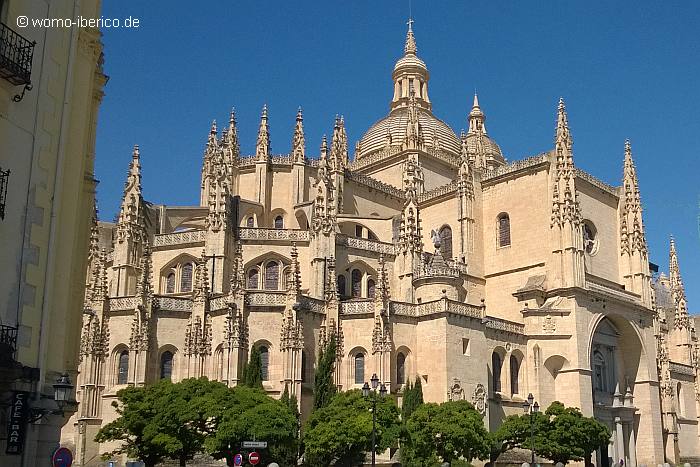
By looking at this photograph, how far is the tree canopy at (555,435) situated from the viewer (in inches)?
1655

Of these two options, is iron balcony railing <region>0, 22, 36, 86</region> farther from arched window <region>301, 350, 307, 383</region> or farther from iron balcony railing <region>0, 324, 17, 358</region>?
arched window <region>301, 350, 307, 383</region>

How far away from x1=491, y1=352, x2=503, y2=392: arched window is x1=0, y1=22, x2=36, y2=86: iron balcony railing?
3698cm

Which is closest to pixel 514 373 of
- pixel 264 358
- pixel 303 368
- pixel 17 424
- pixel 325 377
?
pixel 325 377

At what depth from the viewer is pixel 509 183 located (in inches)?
2229

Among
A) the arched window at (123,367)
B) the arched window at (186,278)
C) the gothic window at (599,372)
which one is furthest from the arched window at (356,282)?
the gothic window at (599,372)

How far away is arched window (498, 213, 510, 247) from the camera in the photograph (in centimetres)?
5619

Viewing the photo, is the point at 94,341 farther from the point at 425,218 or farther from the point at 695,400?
the point at 695,400

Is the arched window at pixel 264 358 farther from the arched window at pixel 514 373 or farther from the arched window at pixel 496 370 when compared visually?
the arched window at pixel 514 373

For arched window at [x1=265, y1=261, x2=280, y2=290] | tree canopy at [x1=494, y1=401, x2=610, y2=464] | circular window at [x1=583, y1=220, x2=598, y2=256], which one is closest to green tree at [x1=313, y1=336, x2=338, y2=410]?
arched window at [x1=265, y1=261, x2=280, y2=290]

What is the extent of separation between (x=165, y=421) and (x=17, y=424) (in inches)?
780

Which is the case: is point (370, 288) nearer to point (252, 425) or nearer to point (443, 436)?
point (443, 436)

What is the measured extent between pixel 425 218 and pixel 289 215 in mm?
10050

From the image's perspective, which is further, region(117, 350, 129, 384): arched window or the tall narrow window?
the tall narrow window

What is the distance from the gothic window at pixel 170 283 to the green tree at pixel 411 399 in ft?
54.8
